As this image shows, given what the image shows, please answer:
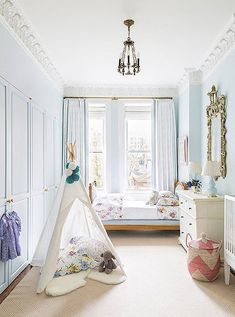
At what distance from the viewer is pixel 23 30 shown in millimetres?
3535

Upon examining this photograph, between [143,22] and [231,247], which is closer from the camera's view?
[231,247]

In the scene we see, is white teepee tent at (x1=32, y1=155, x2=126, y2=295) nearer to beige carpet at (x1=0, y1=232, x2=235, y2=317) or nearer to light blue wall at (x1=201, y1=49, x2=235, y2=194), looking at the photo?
beige carpet at (x1=0, y1=232, x2=235, y2=317)

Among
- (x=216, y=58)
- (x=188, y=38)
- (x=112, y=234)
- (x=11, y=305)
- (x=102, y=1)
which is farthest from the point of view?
(x=112, y=234)

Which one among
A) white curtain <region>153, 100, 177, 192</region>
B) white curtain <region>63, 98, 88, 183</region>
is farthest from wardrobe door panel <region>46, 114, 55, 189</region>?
white curtain <region>153, 100, 177, 192</region>

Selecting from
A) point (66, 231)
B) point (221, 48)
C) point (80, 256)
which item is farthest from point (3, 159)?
point (221, 48)

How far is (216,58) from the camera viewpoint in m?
4.39

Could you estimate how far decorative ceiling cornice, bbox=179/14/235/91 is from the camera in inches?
143

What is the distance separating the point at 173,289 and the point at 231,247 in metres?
0.77

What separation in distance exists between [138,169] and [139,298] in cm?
380

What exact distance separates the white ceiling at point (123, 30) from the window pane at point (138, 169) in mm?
1973

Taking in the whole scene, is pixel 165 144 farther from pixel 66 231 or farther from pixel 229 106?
pixel 66 231

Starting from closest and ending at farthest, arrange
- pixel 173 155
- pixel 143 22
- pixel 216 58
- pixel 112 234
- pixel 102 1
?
pixel 102 1 < pixel 143 22 < pixel 216 58 < pixel 112 234 < pixel 173 155

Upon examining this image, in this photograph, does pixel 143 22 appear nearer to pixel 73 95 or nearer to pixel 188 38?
pixel 188 38

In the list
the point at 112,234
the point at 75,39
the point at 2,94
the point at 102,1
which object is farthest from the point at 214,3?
the point at 112,234
